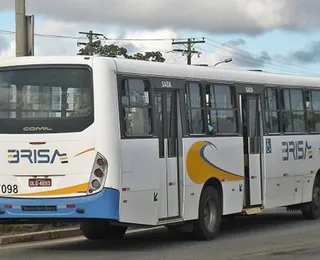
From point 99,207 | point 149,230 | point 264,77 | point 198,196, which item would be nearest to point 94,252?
point 99,207

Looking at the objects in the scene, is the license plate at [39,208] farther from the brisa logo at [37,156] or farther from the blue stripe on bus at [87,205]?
the brisa logo at [37,156]

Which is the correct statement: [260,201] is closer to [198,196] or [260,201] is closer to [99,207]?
[198,196]

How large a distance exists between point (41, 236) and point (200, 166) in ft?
10.5

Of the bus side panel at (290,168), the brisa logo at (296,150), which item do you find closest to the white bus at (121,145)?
the bus side panel at (290,168)

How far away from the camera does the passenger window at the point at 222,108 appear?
48.2 feet

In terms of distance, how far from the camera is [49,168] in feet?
40.2

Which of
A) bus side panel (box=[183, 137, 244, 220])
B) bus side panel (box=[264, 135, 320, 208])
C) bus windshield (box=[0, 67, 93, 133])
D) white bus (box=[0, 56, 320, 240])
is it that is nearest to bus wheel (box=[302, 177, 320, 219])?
bus side panel (box=[264, 135, 320, 208])

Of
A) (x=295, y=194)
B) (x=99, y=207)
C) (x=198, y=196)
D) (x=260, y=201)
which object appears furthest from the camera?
(x=295, y=194)

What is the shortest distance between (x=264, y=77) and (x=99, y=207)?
5.96 metres

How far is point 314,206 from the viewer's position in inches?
719

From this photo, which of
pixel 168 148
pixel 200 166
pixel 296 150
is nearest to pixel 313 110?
pixel 296 150

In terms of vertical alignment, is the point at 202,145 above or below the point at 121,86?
below

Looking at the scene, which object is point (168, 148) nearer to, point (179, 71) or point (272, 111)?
point (179, 71)

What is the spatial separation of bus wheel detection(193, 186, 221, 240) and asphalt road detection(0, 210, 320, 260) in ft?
0.58
